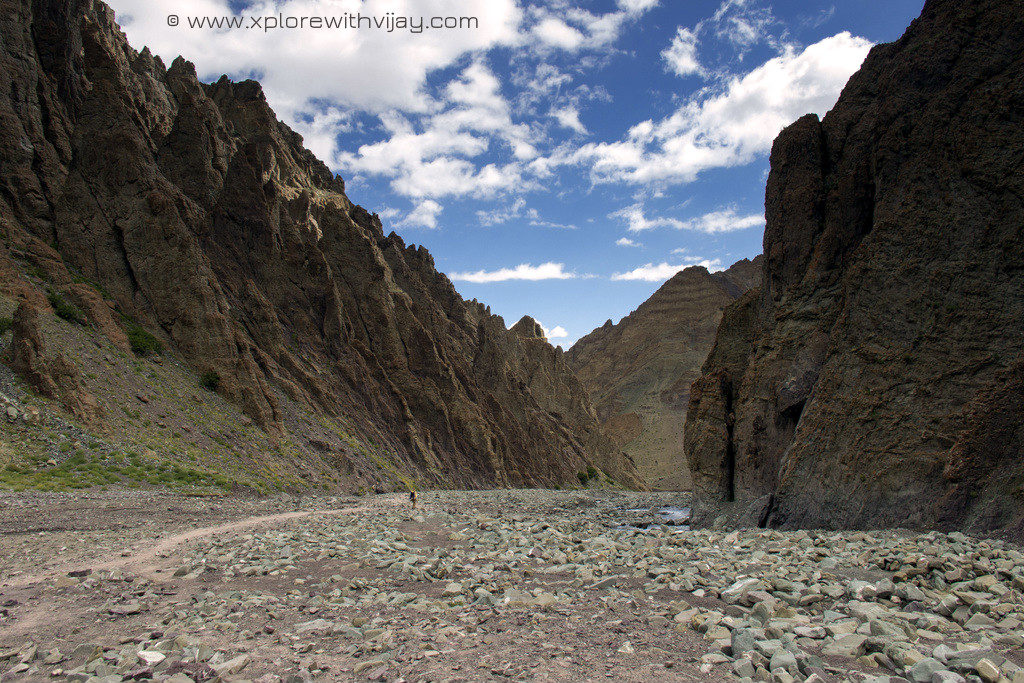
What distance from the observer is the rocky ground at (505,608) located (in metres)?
7.18

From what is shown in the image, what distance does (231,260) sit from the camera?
52.9m

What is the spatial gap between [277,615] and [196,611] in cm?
153

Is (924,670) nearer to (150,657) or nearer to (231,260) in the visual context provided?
(150,657)

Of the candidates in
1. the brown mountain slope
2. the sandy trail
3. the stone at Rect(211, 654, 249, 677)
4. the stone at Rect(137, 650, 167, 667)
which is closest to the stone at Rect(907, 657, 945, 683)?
the stone at Rect(211, 654, 249, 677)

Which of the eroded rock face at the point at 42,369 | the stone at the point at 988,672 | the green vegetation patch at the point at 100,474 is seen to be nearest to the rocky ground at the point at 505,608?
the stone at the point at 988,672

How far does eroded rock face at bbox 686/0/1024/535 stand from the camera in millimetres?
15719

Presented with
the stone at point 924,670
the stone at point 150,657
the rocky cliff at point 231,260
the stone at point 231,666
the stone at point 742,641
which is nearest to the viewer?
the stone at point 924,670

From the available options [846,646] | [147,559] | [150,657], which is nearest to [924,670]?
[846,646]

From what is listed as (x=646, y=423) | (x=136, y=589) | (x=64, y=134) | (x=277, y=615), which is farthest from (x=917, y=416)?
(x=646, y=423)

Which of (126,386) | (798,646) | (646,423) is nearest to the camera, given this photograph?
(798,646)

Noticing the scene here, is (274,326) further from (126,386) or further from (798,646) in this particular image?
(798,646)

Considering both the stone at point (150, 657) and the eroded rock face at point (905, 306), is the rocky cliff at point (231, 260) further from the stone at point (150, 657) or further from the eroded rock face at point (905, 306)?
the eroded rock face at point (905, 306)

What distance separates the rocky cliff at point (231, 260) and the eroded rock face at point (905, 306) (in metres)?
34.9

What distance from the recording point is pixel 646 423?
131 meters
